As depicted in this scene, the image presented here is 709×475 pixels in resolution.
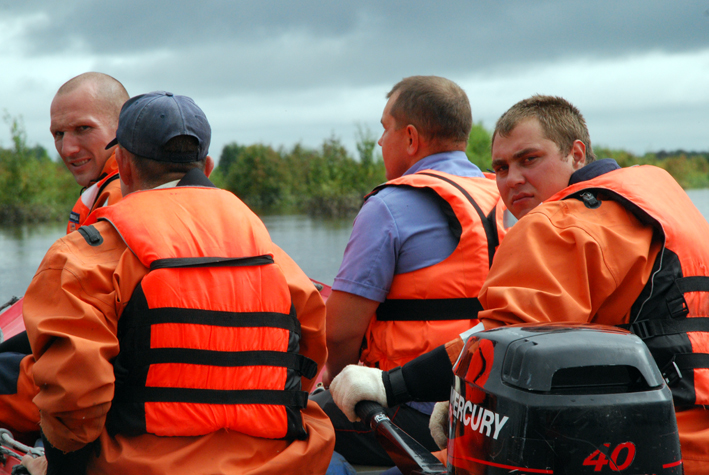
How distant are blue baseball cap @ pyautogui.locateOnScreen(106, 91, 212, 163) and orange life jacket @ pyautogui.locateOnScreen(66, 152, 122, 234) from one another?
2.80 ft

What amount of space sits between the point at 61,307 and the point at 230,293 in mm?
428

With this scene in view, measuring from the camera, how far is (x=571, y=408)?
4.16 ft

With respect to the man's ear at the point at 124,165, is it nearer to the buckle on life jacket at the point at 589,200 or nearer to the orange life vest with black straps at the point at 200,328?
the orange life vest with black straps at the point at 200,328

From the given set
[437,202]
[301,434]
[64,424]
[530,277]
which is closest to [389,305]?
[437,202]

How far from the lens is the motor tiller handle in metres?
1.59

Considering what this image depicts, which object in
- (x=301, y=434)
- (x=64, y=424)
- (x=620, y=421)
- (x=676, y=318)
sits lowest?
(x=301, y=434)

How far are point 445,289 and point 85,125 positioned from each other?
211cm

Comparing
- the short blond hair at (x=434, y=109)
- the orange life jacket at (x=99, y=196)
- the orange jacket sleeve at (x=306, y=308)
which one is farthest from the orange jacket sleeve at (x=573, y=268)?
the orange life jacket at (x=99, y=196)

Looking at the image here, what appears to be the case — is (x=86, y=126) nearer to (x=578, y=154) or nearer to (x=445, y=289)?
(x=445, y=289)

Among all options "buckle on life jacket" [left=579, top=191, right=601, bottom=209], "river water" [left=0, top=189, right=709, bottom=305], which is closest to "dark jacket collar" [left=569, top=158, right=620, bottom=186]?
"buckle on life jacket" [left=579, top=191, right=601, bottom=209]

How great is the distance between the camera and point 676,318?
1611 millimetres

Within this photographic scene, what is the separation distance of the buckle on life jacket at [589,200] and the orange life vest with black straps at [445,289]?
0.90m

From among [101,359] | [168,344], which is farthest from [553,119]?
[101,359]

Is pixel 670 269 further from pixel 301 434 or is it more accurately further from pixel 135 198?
pixel 135 198
